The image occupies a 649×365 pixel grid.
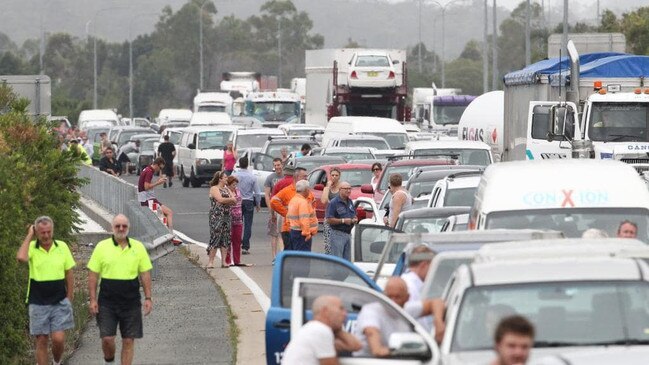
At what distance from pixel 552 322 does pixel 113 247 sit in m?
6.23

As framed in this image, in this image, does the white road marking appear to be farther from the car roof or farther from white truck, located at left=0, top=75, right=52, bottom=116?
white truck, located at left=0, top=75, right=52, bottom=116

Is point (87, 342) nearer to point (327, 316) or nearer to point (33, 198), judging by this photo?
point (33, 198)

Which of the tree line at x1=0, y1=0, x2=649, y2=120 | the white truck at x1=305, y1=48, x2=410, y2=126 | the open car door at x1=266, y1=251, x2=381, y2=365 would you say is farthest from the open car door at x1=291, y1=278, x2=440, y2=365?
the tree line at x1=0, y1=0, x2=649, y2=120

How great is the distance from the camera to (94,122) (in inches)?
3410

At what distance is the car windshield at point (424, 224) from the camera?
61.9ft

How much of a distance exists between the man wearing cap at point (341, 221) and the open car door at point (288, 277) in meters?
9.38

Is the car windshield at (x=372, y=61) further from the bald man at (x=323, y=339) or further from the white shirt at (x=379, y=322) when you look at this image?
the bald man at (x=323, y=339)

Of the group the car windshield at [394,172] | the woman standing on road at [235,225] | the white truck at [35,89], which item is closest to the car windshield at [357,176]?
the car windshield at [394,172]

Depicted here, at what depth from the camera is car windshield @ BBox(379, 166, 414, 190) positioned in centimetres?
2977

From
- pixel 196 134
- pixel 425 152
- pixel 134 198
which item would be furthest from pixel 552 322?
pixel 196 134

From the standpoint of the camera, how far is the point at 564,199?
635 inches

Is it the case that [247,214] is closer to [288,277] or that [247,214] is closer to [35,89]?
[35,89]

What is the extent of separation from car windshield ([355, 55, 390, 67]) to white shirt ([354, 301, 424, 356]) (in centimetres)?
4764

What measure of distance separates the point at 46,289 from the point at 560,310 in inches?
256
